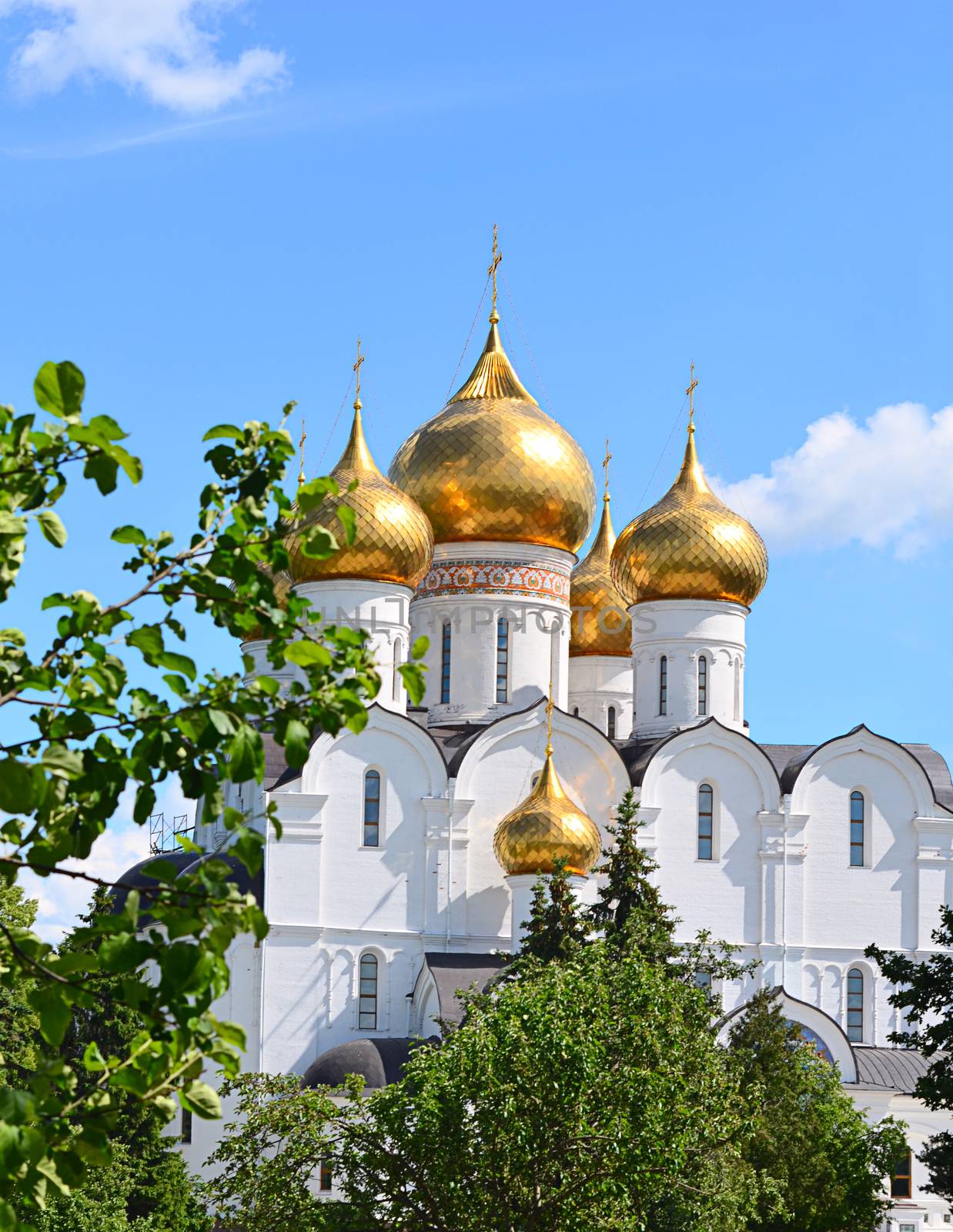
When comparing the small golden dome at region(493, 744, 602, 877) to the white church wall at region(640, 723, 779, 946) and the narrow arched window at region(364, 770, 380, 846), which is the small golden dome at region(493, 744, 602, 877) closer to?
the narrow arched window at region(364, 770, 380, 846)

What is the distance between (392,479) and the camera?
31422mm

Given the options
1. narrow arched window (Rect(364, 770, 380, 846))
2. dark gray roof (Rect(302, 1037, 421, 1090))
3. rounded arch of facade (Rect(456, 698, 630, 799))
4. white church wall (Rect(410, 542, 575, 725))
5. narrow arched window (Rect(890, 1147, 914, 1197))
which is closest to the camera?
dark gray roof (Rect(302, 1037, 421, 1090))

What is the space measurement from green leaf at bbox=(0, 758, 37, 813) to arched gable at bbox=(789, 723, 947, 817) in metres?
25.9

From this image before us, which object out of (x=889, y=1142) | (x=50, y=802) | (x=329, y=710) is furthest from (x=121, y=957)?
(x=889, y=1142)

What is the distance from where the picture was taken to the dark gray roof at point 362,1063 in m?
25.8

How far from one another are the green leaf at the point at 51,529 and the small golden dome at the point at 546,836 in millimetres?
21876

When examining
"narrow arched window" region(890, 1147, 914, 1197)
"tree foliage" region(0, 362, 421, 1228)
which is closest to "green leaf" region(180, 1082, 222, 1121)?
"tree foliage" region(0, 362, 421, 1228)

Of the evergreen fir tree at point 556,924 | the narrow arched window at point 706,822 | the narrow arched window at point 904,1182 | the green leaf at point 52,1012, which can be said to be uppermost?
the narrow arched window at point 706,822

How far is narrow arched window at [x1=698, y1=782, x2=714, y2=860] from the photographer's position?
29.4 meters

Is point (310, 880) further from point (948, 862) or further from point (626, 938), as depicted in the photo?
point (948, 862)

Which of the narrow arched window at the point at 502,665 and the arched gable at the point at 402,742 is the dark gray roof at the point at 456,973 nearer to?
the arched gable at the point at 402,742

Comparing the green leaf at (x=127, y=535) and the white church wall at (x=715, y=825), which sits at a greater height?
the white church wall at (x=715, y=825)

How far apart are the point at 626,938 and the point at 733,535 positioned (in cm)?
1053

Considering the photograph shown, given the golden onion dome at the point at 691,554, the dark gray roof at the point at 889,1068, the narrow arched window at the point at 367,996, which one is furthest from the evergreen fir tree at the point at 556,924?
the golden onion dome at the point at 691,554
